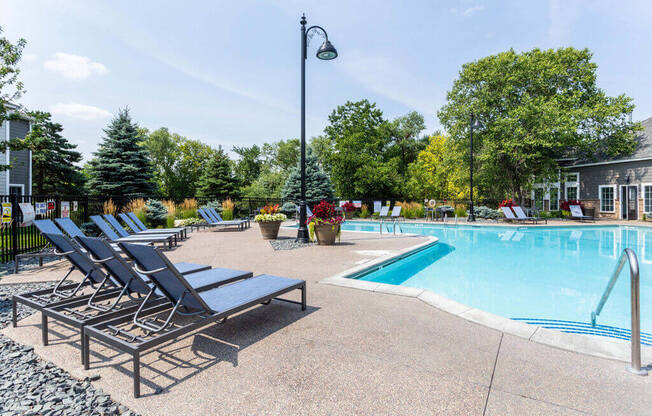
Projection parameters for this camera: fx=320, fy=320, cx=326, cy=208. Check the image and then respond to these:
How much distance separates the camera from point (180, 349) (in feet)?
8.41

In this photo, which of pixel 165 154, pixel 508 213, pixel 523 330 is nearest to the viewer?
pixel 523 330

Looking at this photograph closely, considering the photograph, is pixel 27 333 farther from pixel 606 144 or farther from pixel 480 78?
pixel 606 144

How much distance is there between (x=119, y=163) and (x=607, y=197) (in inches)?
1130

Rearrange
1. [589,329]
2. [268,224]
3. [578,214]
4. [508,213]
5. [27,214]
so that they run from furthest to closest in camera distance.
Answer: [578,214]
[508,213]
[268,224]
[27,214]
[589,329]

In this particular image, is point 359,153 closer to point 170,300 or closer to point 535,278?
point 535,278

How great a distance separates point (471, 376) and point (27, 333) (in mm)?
3758

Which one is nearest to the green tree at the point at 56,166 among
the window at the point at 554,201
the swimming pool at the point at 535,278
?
the swimming pool at the point at 535,278

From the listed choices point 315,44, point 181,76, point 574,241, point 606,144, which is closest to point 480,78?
point 606,144

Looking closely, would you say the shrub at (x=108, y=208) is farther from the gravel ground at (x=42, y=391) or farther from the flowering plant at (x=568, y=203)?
the flowering plant at (x=568, y=203)

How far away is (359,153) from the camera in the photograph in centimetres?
2800

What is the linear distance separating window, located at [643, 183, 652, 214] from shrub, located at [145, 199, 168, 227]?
25327mm

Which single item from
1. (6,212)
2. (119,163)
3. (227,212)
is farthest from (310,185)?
(6,212)

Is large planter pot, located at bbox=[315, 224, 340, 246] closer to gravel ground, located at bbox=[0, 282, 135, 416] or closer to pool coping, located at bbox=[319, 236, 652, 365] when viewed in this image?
pool coping, located at bbox=[319, 236, 652, 365]

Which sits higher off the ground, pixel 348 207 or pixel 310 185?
pixel 310 185
